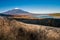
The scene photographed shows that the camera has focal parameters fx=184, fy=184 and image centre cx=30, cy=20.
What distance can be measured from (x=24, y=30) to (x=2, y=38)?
5.64 feet

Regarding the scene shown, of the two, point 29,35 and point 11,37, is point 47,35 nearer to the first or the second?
point 29,35

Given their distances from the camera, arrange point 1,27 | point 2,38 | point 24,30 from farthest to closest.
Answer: point 24,30 < point 1,27 < point 2,38

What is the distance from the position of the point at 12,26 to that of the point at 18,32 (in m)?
0.54

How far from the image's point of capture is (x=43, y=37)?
9570mm

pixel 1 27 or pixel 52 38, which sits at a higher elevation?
pixel 1 27

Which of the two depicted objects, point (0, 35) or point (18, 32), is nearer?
point (0, 35)

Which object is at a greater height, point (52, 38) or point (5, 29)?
point (5, 29)

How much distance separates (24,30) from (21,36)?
31.0 inches

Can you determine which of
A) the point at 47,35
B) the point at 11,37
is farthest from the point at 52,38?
the point at 11,37

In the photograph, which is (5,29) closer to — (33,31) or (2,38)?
(2,38)

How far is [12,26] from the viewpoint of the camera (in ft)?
31.3

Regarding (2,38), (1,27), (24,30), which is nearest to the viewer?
(2,38)

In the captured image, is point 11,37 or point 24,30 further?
point 24,30

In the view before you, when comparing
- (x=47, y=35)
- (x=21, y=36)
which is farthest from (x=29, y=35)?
(x=47, y=35)
